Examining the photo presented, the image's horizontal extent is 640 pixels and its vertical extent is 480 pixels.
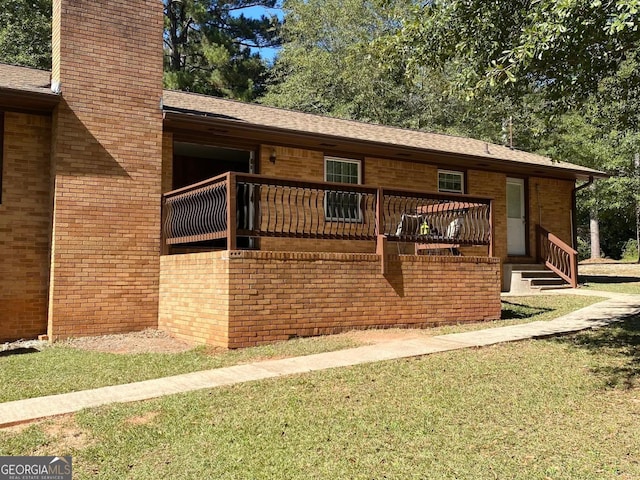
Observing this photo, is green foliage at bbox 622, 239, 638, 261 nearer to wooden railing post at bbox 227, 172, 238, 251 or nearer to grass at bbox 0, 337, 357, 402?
grass at bbox 0, 337, 357, 402

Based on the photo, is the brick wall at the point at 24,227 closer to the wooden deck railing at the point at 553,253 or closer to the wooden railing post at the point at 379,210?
the wooden railing post at the point at 379,210

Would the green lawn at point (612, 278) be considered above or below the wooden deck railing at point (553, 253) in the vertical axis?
below

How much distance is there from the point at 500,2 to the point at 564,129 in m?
21.3

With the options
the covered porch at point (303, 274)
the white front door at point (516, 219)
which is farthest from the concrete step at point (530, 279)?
the covered porch at point (303, 274)

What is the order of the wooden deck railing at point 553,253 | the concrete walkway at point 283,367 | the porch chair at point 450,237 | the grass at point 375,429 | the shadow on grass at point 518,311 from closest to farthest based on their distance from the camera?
the grass at point 375,429, the concrete walkway at point 283,367, the porch chair at point 450,237, the shadow on grass at point 518,311, the wooden deck railing at point 553,253

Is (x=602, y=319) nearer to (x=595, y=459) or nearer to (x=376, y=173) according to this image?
(x=376, y=173)

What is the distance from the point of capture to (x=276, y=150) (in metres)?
12.0

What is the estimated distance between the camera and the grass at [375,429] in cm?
398

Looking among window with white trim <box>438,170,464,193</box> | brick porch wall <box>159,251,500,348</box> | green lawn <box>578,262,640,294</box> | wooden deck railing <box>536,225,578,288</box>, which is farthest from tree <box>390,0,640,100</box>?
green lawn <box>578,262,640,294</box>

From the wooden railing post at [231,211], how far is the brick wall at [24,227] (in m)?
3.30

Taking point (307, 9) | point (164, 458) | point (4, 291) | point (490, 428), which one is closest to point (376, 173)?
point (4, 291)

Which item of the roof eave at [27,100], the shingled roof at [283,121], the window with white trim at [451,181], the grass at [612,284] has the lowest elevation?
the grass at [612,284]

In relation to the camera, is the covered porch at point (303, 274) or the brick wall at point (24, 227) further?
the brick wall at point (24, 227)

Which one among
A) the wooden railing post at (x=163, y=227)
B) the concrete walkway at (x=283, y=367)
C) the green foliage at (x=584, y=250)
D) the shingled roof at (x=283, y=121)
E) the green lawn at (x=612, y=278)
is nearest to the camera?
the concrete walkway at (x=283, y=367)
